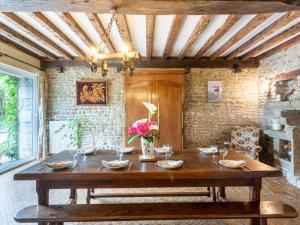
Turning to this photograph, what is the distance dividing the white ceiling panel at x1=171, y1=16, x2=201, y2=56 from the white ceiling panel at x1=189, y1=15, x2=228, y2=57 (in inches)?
10.2

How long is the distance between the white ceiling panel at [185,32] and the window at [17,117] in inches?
142

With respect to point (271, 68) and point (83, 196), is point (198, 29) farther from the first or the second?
point (83, 196)

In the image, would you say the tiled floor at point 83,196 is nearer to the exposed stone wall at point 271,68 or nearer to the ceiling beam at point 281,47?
the exposed stone wall at point 271,68

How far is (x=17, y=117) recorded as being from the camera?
5.63m

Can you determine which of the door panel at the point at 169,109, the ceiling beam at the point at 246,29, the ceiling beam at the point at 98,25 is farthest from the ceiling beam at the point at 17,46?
the ceiling beam at the point at 246,29

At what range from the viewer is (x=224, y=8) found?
2240 millimetres

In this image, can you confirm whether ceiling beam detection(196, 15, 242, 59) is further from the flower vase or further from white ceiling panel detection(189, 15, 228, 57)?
the flower vase

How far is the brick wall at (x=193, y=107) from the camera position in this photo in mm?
6254

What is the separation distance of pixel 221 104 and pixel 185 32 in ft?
8.64

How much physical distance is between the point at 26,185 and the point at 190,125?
13.1ft

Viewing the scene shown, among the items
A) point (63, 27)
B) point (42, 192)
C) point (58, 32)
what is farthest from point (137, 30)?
point (42, 192)

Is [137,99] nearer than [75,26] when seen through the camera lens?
No

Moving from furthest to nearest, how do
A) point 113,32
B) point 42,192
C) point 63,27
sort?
point 113,32, point 63,27, point 42,192

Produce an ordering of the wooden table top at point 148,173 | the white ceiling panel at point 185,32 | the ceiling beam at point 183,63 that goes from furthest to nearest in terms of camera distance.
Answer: the ceiling beam at point 183,63 < the white ceiling panel at point 185,32 < the wooden table top at point 148,173
